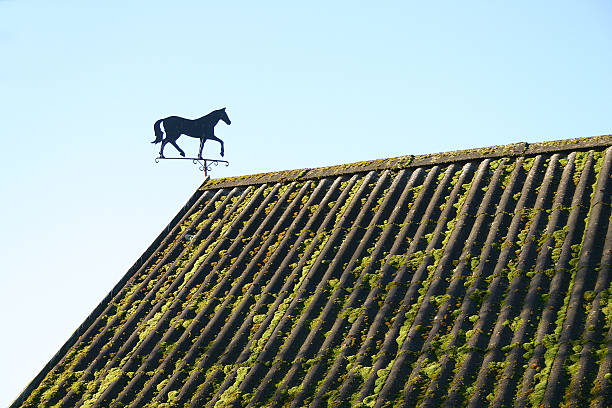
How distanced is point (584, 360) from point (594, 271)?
1.02 m

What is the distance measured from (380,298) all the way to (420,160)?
8.59ft

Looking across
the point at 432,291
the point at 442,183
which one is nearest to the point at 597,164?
the point at 442,183

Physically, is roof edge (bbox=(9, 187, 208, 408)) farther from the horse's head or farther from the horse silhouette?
the horse's head

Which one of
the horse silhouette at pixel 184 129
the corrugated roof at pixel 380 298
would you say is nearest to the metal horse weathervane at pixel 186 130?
the horse silhouette at pixel 184 129

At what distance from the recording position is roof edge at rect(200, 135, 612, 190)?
A: 23.7 ft

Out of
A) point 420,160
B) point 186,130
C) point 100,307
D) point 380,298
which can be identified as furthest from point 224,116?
point 380,298

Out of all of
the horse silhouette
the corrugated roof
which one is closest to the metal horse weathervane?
the horse silhouette

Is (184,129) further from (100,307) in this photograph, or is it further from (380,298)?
(380,298)

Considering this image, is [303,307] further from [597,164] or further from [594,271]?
[597,164]

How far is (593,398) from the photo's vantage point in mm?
4078

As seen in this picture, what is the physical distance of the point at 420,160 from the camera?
8016mm

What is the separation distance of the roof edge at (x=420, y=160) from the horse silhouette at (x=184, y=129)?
1330 mm

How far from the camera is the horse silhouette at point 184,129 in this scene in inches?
418

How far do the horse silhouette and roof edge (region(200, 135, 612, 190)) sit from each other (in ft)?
4.37
